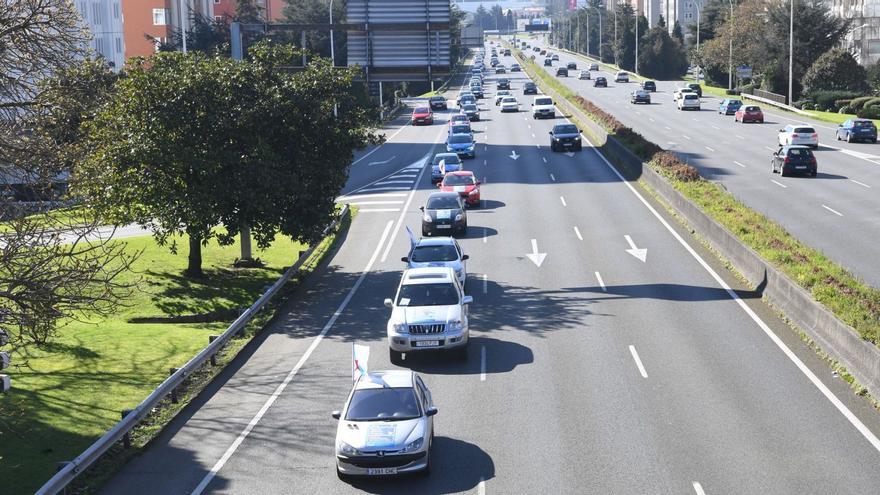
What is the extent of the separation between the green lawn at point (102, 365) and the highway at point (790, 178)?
17.6m

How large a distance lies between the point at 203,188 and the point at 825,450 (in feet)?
61.5

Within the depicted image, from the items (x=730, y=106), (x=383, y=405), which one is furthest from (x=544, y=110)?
(x=383, y=405)

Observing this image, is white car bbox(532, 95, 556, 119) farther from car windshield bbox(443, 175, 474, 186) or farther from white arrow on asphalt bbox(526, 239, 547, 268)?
white arrow on asphalt bbox(526, 239, 547, 268)

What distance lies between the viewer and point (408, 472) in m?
15.6

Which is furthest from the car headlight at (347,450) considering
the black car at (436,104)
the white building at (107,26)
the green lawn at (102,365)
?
the black car at (436,104)

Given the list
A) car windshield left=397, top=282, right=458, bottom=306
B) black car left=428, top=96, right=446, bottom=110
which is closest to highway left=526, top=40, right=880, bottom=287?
car windshield left=397, top=282, right=458, bottom=306

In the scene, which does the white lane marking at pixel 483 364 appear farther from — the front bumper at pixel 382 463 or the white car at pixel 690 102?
the white car at pixel 690 102

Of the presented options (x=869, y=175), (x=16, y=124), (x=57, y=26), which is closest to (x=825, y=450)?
(x=16, y=124)

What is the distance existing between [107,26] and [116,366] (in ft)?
257

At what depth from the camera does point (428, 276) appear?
79.9 ft

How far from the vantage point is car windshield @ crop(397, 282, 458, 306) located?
23375mm

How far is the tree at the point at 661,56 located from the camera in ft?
504

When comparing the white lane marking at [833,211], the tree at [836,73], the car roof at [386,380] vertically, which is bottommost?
the car roof at [386,380]

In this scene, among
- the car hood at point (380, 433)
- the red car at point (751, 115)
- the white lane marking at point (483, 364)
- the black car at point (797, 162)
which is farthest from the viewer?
the red car at point (751, 115)
